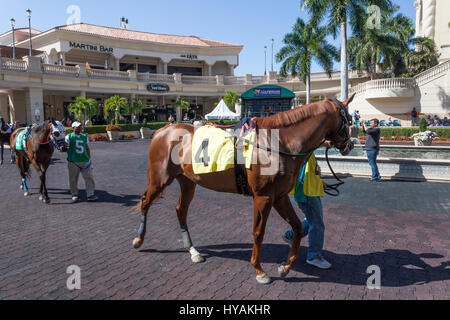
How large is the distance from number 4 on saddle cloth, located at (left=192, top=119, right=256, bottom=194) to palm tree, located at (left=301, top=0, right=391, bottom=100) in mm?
19796

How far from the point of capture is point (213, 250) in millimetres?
5156

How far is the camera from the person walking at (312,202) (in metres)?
4.28

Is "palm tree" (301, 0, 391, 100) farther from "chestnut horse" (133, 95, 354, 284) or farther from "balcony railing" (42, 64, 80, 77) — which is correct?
"balcony railing" (42, 64, 80, 77)

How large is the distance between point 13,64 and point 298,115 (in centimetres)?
3230

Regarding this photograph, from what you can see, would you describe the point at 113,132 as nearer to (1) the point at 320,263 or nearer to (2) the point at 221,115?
(2) the point at 221,115

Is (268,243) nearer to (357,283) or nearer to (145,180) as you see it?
(357,283)

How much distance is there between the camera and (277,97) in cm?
2050

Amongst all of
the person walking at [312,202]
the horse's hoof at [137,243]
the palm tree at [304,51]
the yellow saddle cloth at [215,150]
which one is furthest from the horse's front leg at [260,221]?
the palm tree at [304,51]

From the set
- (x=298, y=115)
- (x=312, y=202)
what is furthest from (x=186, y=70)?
(x=312, y=202)

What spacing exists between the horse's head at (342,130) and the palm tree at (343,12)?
19.4 meters

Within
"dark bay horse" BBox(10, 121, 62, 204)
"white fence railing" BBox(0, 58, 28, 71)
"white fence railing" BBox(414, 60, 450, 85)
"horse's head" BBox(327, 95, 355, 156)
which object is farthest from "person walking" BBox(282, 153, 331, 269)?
"white fence railing" BBox(414, 60, 450, 85)

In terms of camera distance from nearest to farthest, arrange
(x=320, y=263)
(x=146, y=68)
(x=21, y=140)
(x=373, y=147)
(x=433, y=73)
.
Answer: (x=320, y=263)
(x=21, y=140)
(x=373, y=147)
(x=433, y=73)
(x=146, y=68)

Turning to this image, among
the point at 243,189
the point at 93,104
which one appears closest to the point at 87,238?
the point at 243,189

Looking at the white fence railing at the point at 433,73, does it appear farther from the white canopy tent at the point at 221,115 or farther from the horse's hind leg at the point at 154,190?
the horse's hind leg at the point at 154,190
